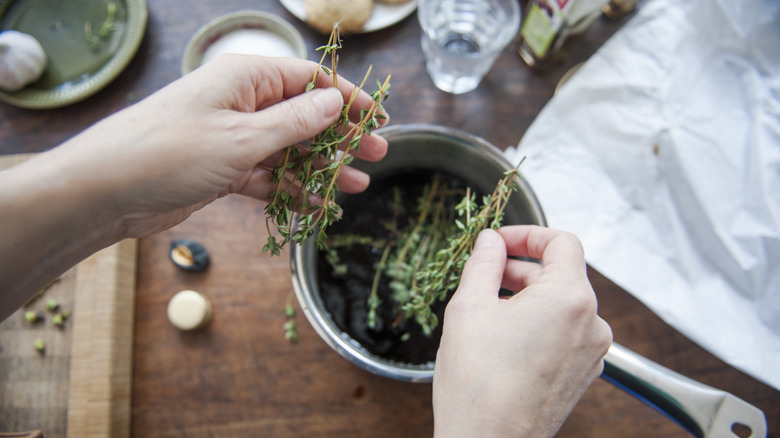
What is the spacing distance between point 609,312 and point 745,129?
517 millimetres

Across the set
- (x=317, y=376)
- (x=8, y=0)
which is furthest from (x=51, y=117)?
(x=317, y=376)

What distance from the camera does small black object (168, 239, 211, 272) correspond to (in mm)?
986

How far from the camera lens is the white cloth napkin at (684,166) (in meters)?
0.95

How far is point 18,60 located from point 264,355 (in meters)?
0.90

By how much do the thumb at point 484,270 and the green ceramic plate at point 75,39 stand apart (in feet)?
3.26

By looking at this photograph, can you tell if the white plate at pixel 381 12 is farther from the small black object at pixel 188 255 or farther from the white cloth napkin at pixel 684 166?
the small black object at pixel 188 255

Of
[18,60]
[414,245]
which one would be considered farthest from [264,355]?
[18,60]

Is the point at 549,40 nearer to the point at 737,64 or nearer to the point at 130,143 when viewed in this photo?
the point at 737,64

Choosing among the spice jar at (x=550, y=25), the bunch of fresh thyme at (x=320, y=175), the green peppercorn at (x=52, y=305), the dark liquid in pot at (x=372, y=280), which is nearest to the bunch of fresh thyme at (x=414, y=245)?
the dark liquid in pot at (x=372, y=280)

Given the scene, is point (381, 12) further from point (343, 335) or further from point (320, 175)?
point (343, 335)

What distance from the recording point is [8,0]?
1172 millimetres

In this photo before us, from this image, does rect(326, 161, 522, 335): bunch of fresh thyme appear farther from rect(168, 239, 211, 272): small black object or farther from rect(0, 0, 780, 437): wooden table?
rect(168, 239, 211, 272): small black object

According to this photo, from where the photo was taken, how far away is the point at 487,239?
70 cm

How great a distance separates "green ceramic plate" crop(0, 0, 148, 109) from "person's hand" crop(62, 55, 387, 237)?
576 mm
